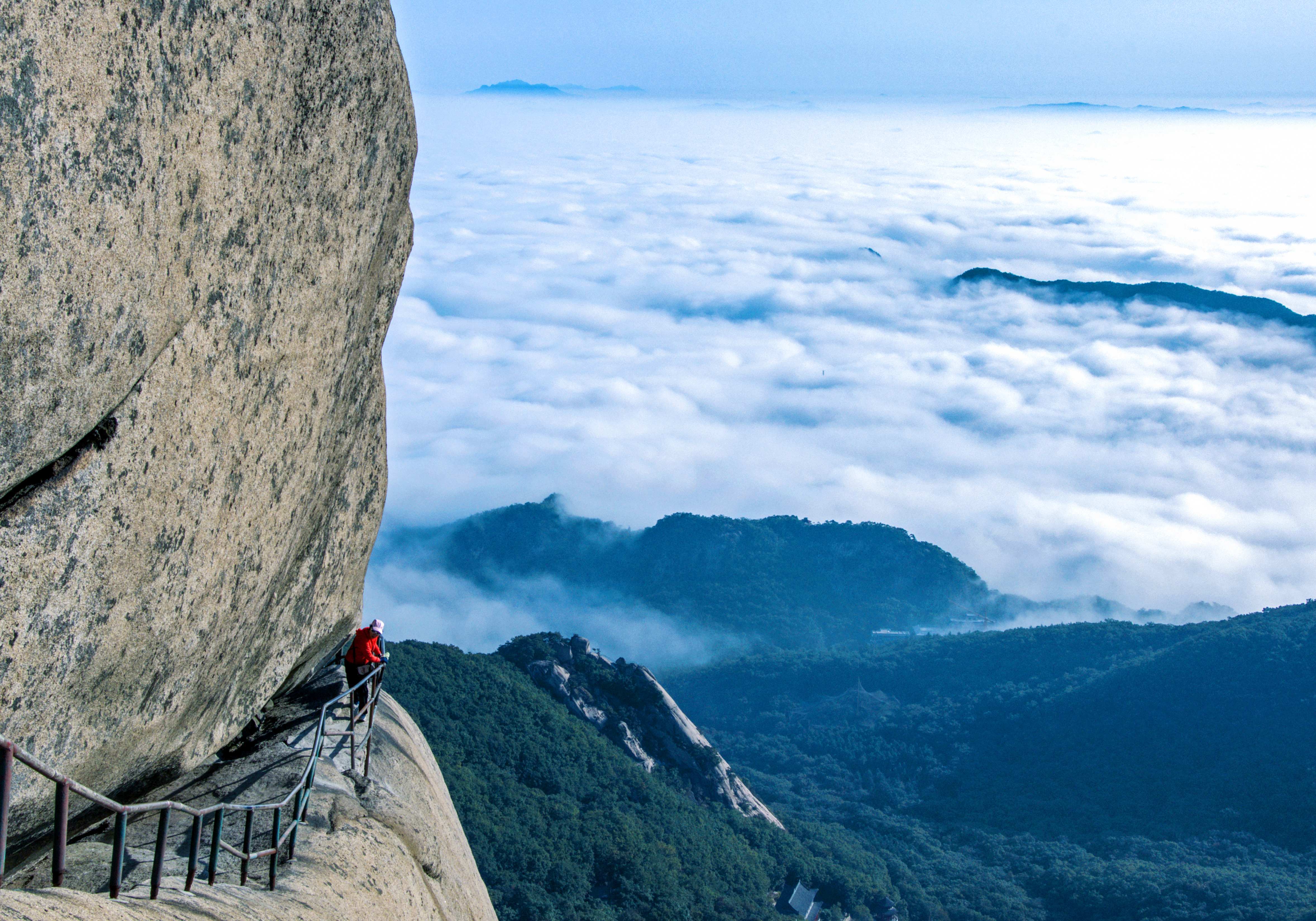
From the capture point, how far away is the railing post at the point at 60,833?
612cm

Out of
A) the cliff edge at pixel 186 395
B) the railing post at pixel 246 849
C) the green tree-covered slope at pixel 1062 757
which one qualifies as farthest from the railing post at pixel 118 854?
the green tree-covered slope at pixel 1062 757

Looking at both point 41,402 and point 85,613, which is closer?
point 41,402

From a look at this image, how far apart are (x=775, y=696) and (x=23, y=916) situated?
145 m

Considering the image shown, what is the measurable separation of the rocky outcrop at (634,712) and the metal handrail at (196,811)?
65058 millimetres

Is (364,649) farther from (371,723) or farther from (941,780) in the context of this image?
(941,780)

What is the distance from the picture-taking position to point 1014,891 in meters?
82.6

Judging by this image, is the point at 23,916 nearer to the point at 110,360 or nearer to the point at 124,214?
the point at 110,360

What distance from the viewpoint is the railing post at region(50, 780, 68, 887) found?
6.12 metres

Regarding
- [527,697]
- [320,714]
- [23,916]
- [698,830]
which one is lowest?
[698,830]

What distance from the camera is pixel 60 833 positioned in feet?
20.6

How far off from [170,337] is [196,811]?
4250 mm

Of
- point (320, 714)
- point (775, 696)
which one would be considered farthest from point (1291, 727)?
point (320, 714)

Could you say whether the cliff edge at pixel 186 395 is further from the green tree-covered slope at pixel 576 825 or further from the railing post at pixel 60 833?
the green tree-covered slope at pixel 576 825

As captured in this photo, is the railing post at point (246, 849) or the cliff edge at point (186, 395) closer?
the cliff edge at point (186, 395)
